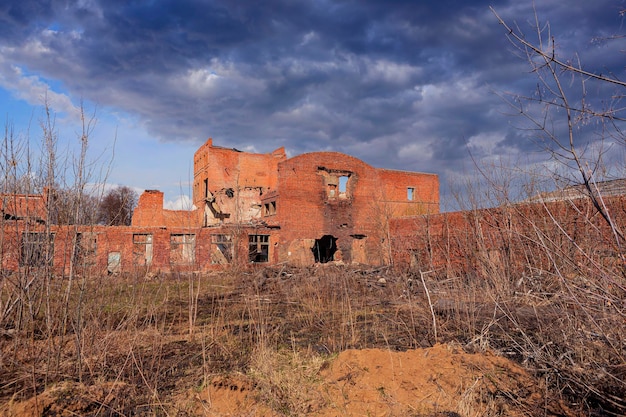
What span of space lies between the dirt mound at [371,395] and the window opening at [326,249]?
20.9 metres

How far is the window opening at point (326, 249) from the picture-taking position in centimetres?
2631

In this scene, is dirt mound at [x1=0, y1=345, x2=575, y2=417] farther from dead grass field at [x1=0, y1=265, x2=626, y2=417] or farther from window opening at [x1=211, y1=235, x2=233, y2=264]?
window opening at [x1=211, y1=235, x2=233, y2=264]

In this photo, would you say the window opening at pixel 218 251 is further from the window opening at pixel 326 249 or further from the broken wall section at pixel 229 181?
the window opening at pixel 326 249

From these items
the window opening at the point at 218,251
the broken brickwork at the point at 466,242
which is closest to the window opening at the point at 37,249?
the broken brickwork at the point at 466,242

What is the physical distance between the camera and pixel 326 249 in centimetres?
2720

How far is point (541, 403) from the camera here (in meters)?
3.97

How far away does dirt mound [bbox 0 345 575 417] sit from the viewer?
412 cm

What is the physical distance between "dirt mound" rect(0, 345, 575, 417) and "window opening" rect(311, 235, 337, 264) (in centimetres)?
2092

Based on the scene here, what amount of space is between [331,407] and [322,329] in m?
3.51

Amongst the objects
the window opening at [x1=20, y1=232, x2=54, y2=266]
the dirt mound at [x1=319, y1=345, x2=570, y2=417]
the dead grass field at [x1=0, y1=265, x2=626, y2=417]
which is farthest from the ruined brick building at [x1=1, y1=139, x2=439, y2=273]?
→ the dirt mound at [x1=319, y1=345, x2=570, y2=417]

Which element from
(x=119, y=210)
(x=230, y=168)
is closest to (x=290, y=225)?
(x=230, y=168)

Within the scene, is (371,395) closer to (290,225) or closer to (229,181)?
(290,225)

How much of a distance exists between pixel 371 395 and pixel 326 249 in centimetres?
2267

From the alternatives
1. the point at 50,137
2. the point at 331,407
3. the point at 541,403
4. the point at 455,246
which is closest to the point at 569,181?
the point at 541,403
